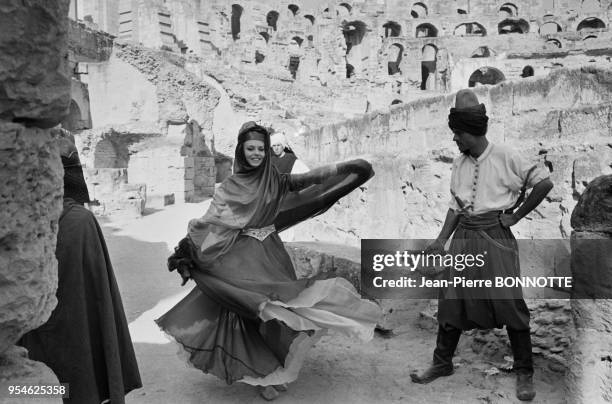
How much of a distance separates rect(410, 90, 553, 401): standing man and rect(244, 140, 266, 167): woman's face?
1267 millimetres

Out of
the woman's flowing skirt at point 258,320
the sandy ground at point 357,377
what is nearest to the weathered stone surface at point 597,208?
the sandy ground at point 357,377

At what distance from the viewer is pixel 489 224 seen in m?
3.20

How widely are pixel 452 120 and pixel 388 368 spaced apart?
1.86 m

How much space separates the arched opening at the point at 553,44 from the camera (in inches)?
1182

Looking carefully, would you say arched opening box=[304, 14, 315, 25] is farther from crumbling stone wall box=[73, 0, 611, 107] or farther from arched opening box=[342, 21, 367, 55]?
arched opening box=[342, 21, 367, 55]

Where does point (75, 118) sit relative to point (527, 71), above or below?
below

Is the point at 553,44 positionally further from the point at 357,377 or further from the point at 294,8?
the point at 357,377

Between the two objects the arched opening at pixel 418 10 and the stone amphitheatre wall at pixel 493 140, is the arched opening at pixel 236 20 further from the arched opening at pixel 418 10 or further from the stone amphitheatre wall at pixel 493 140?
the stone amphitheatre wall at pixel 493 140

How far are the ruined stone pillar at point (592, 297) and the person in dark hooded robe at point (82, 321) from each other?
2.27 metres

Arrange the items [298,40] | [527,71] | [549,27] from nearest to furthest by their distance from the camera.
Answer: [527,71] → [549,27] → [298,40]

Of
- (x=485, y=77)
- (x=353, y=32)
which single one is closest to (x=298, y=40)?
(x=353, y=32)

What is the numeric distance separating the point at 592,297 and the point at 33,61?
2542mm

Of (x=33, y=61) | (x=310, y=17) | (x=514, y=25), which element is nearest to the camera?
(x=33, y=61)

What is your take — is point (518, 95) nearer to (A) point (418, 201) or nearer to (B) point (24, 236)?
(A) point (418, 201)
